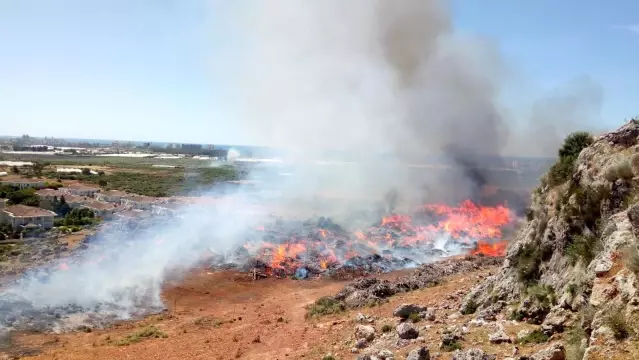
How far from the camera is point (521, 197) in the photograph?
44.4m

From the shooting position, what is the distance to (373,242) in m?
36.6

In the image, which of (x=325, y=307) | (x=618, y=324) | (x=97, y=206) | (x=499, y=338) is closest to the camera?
(x=618, y=324)

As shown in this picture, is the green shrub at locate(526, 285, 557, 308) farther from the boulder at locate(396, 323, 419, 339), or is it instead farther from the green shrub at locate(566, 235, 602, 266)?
the boulder at locate(396, 323, 419, 339)

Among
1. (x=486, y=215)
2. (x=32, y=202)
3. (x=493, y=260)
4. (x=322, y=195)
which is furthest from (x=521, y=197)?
(x=32, y=202)

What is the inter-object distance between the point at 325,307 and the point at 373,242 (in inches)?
694

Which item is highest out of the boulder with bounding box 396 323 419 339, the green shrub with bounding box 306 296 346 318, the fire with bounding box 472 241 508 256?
the boulder with bounding box 396 323 419 339

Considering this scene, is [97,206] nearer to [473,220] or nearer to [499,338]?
[473,220]

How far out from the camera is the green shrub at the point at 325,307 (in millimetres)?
18812

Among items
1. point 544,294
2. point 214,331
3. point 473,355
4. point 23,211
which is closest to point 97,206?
point 23,211

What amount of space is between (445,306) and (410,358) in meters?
5.69

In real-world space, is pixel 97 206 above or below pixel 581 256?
below

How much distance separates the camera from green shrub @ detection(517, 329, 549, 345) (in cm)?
888

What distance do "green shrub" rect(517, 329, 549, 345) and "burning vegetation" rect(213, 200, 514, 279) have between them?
1918 centimetres

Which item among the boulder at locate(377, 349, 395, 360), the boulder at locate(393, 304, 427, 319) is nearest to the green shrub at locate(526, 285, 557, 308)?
the boulder at locate(377, 349, 395, 360)
